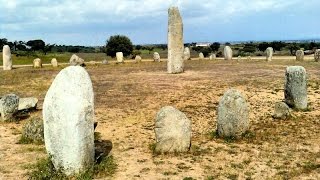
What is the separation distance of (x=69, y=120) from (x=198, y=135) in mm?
6117

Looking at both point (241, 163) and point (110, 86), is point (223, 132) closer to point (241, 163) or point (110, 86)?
point (241, 163)

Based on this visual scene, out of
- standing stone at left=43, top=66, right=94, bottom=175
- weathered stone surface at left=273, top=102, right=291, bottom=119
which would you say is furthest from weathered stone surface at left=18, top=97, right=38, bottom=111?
weathered stone surface at left=273, top=102, right=291, bottom=119

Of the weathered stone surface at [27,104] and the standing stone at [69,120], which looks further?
the weathered stone surface at [27,104]

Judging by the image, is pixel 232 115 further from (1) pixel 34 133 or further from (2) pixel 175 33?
(2) pixel 175 33

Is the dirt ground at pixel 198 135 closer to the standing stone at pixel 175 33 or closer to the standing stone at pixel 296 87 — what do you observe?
the standing stone at pixel 296 87

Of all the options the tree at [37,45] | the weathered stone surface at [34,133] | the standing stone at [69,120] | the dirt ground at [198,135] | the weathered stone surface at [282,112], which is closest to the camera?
the standing stone at [69,120]

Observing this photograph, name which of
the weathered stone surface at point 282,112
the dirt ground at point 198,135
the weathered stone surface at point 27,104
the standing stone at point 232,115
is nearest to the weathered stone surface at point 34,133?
the dirt ground at point 198,135

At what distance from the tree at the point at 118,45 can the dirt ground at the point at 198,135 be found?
5345cm

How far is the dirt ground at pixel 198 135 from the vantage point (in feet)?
38.0

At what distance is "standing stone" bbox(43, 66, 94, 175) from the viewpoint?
1028 centimetres

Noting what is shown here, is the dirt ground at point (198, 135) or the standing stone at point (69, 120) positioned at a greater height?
the standing stone at point (69, 120)

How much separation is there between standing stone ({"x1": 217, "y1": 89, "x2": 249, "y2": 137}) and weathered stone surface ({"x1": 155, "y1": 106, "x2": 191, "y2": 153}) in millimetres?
1988

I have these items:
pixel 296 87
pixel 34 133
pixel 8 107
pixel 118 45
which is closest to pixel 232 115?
pixel 296 87

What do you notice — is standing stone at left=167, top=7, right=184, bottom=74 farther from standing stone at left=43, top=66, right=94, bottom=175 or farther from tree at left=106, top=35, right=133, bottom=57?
tree at left=106, top=35, right=133, bottom=57
